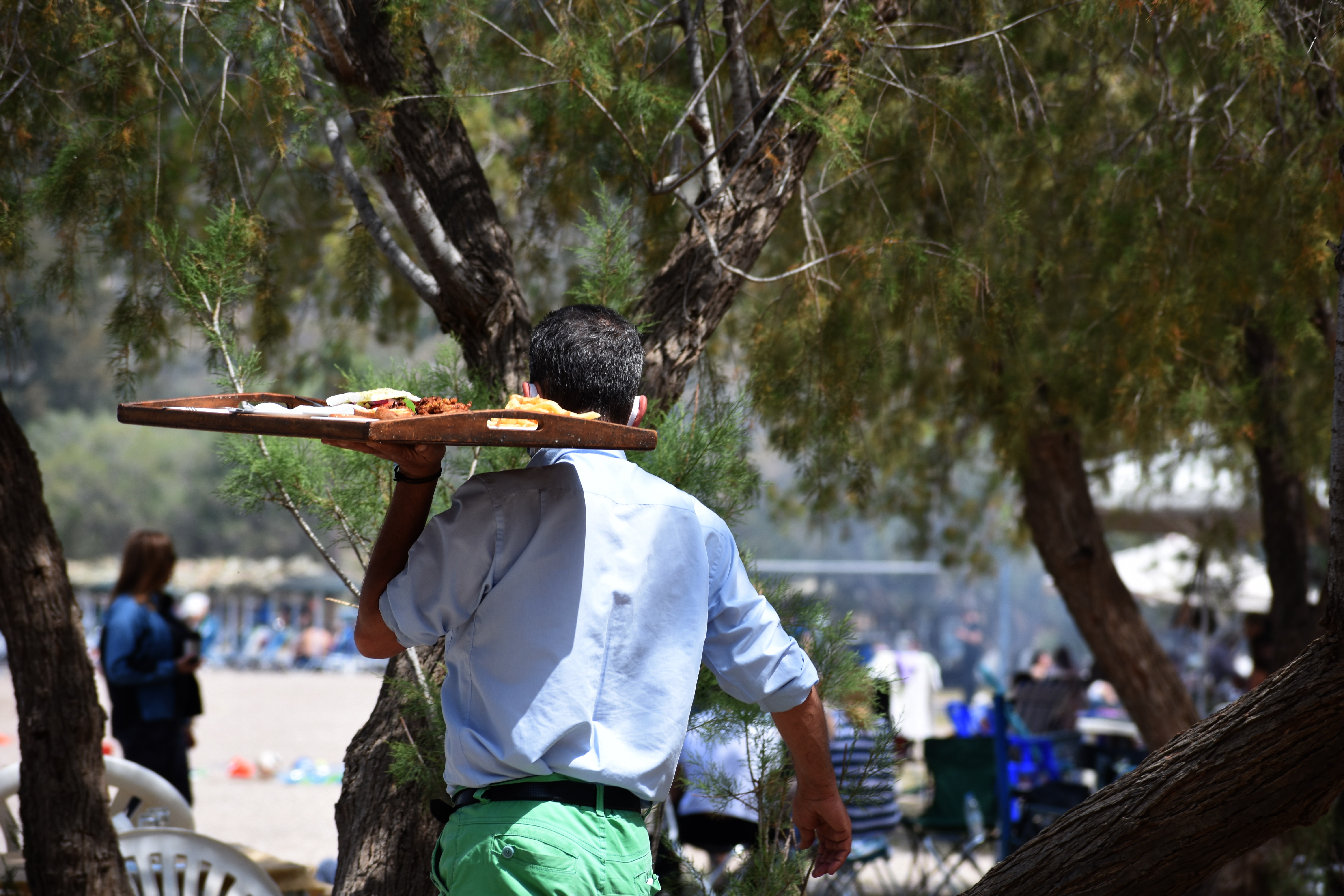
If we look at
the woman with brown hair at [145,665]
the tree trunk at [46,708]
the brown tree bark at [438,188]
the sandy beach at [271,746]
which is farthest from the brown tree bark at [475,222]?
the woman with brown hair at [145,665]

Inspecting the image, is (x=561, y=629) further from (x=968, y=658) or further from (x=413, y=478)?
(x=968, y=658)

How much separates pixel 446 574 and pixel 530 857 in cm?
40

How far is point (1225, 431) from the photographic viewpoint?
479cm

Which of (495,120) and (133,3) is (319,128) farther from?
(495,120)

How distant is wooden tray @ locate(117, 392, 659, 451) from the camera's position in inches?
54.9

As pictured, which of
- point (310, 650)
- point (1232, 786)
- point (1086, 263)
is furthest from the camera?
point (310, 650)

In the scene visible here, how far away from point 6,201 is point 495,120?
338cm

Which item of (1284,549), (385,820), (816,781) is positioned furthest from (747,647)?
(1284,549)

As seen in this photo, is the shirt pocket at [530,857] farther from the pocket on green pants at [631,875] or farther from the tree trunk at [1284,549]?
the tree trunk at [1284,549]

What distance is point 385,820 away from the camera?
7.93 ft

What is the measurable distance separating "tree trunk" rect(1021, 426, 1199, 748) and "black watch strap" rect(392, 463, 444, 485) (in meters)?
4.01

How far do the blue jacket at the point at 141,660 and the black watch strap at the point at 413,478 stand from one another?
3616mm

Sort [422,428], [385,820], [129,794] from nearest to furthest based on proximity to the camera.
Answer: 1. [422,428]
2. [385,820]
3. [129,794]

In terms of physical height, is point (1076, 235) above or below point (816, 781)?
above
